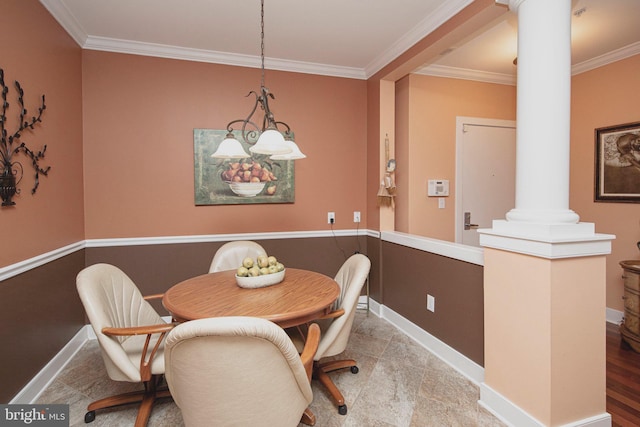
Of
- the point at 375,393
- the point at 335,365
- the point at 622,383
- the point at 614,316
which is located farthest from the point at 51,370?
the point at 614,316

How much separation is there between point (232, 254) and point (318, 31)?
6.60ft

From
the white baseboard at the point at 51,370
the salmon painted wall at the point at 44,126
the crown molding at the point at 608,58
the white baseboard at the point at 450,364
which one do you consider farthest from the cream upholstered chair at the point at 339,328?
the crown molding at the point at 608,58

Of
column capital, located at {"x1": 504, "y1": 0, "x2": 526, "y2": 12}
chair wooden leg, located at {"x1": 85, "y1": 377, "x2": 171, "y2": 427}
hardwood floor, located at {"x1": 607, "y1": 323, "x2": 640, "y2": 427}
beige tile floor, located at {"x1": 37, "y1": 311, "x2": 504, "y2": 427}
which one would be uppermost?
column capital, located at {"x1": 504, "y1": 0, "x2": 526, "y2": 12}

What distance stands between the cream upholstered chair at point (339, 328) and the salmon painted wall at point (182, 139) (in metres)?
1.47

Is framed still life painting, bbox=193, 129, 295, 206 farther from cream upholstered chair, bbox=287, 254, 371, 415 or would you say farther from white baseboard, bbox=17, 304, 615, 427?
cream upholstered chair, bbox=287, 254, 371, 415

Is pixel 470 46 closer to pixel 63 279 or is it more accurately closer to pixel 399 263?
pixel 399 263

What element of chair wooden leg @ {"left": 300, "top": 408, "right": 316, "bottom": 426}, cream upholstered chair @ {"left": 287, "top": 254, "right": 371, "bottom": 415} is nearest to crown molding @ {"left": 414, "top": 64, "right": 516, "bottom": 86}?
cream upholstered chair @ {"left": 287, "top": 254, "right": 371, "bottom": 415}

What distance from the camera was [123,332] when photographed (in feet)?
5.36

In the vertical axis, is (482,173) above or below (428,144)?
below

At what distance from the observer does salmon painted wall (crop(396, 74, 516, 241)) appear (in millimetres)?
3502

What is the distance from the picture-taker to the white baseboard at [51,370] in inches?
79.9

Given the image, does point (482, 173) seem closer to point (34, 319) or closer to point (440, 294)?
point (440, 294)

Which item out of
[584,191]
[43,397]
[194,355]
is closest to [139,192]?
[43,397]

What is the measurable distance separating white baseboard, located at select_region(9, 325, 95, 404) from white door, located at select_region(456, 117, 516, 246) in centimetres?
376
